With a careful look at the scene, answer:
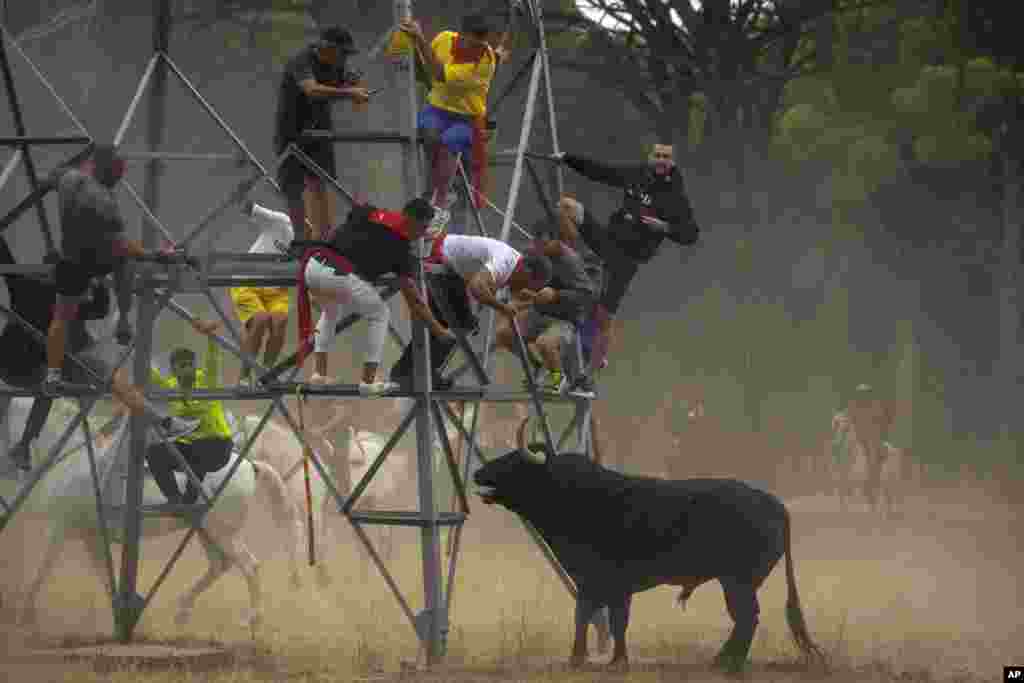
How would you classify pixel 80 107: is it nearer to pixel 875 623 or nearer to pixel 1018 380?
pixel 1018 380

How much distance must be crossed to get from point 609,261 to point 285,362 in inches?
112

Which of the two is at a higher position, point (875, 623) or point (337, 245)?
point (337, 245)

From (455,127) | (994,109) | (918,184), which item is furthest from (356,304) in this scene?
(918,184)

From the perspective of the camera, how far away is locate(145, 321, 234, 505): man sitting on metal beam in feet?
66.3

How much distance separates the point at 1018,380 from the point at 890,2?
6.43 metres

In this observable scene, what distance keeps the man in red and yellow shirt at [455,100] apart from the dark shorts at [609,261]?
151 centimetres

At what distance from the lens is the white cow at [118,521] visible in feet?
69.2

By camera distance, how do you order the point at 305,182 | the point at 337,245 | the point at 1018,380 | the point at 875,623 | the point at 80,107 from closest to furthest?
the point at 337,245 < the point at 305,182 < the point at 875,623 < the point at 80,107 < the point at 1018,380

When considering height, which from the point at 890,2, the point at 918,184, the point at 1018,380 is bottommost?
the point at 1018,380

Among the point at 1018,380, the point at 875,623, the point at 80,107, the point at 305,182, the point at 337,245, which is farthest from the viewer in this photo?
the point at 1018,380

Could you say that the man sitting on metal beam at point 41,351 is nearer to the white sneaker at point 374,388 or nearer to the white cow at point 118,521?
the white cow at point 118,521

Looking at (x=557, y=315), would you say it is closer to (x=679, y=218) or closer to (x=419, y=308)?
(x=679, y=218)

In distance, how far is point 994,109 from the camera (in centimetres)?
4022

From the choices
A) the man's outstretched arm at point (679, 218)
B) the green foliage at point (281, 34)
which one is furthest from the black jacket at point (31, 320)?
the green foliage at point (281, 34)
